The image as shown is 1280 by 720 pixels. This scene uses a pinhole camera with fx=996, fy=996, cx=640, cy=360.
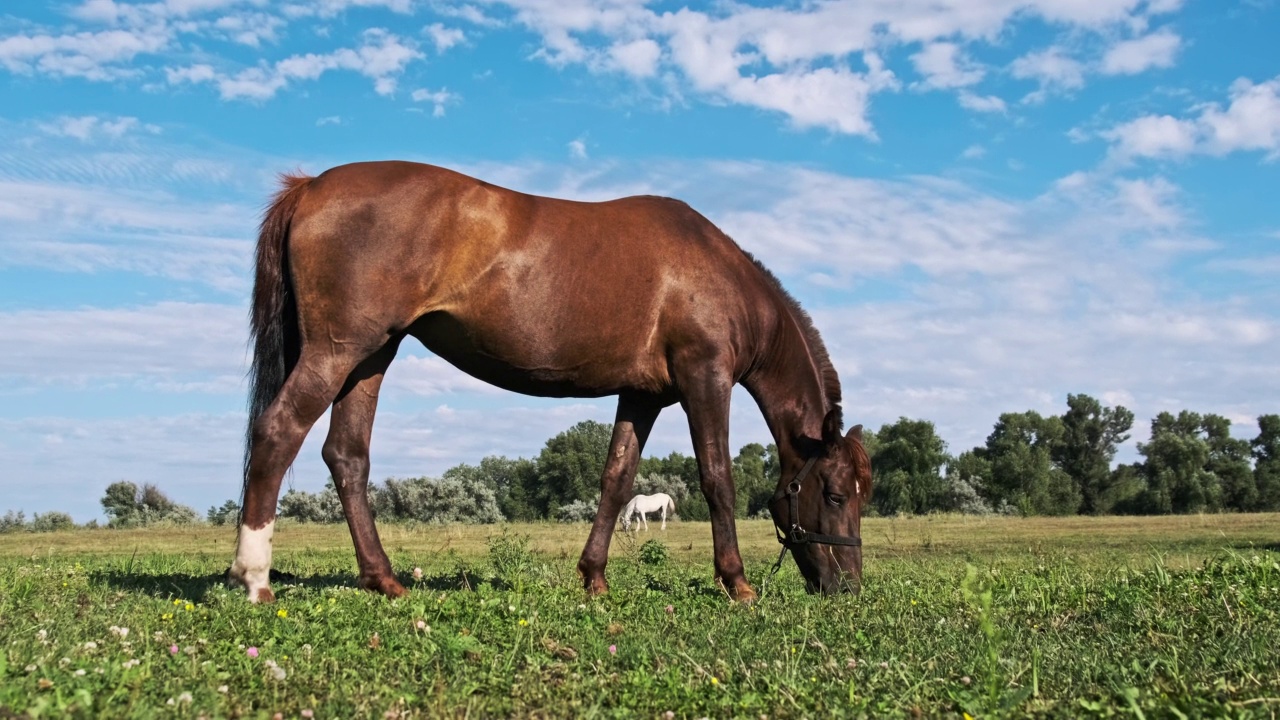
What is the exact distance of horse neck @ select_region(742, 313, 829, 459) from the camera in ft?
27.6

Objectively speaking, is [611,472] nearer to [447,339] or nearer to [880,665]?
[447,339]

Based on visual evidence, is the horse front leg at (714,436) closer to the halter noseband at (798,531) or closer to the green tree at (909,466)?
the halter noseband at (798,531)

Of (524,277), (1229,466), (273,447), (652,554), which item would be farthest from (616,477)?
(1229,466)

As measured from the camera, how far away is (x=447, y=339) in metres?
6.95

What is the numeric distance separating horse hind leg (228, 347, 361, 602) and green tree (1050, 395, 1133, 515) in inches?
2939

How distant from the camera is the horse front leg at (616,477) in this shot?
762 centimetres

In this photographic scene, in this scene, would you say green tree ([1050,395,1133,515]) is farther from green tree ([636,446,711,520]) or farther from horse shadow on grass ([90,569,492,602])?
horse shadow on grass ([90,569,492,602])

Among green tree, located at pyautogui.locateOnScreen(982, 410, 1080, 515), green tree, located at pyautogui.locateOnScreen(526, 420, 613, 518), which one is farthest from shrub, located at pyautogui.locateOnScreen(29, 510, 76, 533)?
green tree, located at pyautogui.locateOnScreen(982, 410, 1080, 515)

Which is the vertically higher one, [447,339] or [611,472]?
[447,339]

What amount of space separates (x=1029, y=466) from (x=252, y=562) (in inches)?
2762

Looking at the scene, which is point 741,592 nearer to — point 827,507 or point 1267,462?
point 827,507

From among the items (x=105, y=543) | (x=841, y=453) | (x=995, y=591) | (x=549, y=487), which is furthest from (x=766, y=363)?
(x=549, y=487)

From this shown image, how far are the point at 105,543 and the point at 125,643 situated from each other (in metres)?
16.3

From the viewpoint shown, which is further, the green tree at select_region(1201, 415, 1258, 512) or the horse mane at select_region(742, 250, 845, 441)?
the green tree at select_region(1201, 415, 1258, 512)
